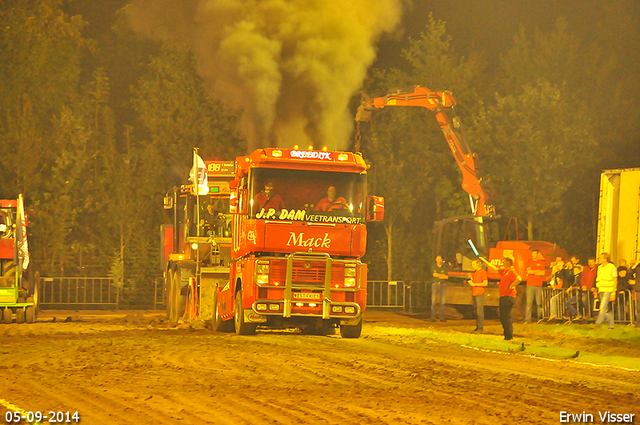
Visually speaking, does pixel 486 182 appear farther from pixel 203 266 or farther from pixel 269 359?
pixel 269 359

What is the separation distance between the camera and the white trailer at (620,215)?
2363 cm

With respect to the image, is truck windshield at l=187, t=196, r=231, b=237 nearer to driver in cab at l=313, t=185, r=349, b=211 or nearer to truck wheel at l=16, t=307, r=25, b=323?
truck wheel at l=16, t=307, r=25, b=323

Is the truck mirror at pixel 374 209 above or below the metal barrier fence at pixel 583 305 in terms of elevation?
above

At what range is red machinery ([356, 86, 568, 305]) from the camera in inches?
1115

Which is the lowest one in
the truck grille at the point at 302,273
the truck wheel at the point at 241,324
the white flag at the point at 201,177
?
the truck wheel at the point at 241,324

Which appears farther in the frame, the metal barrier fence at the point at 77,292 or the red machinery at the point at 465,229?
the metal barrier fence at the point at 77,292

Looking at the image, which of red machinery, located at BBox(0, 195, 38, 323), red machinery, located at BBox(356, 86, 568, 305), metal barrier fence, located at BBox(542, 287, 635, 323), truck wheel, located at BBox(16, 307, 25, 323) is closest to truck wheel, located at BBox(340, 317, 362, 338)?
metal barrier fence, located at BBox(542, 287, 635, 323)

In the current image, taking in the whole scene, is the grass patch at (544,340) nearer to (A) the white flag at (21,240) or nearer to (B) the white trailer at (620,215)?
(B) the white trailer at (620,215)

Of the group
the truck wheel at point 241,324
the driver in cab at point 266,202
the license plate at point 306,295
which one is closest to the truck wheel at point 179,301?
the truck wheel at point 241,324

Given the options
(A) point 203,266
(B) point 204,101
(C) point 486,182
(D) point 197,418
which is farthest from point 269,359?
(B) point 204,101

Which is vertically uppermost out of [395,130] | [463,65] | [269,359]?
[463,65]

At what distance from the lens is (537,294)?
975 inches

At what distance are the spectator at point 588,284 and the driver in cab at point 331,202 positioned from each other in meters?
8.36

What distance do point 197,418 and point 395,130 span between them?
32231mm
